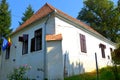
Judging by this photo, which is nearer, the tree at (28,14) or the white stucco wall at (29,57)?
the white stucco wall at (29,57)

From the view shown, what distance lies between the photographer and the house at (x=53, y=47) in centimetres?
1392

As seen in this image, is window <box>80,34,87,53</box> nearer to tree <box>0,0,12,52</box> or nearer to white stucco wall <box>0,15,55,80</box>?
white stucco wall <box>0,15,55,80</box>

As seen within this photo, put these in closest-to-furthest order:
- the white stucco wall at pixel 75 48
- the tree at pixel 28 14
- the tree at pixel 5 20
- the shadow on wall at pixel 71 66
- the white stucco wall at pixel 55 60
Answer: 1. the white stucco wall at pixel 55 60
2. the shadow on wall at pixel 71 66
3. the white stucco wall at pixel 75 48
4. the tree at pixel 5 20
5. the tree at pixel 28 14

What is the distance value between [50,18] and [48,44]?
2.13 m

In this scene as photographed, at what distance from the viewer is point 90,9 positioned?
118ft

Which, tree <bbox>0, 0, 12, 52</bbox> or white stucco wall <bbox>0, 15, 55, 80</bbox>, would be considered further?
tree <bbox>0, 0, 12, 52</bbox>

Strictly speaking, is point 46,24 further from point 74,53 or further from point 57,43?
point 74,53

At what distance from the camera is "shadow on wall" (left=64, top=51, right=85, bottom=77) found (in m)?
14.2

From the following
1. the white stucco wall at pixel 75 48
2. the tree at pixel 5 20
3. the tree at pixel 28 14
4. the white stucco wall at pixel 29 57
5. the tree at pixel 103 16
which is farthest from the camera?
the tree at pixel 28 14

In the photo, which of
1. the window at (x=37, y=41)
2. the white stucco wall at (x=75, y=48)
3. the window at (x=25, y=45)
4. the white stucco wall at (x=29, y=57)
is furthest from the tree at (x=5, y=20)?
the white stucco wall at (x=75, y=48)

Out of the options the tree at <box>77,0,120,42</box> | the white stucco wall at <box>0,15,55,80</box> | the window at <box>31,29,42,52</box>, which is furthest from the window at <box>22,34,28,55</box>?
the tree at <box>77,0,120,42</box>

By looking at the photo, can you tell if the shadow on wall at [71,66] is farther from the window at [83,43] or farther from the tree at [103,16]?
the tree at [103,16]

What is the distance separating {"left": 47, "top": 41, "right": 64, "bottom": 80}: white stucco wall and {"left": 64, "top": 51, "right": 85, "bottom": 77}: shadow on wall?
0.53 m

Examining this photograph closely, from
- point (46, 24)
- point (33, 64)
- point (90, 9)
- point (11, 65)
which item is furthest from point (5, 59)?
point (90, 9)
